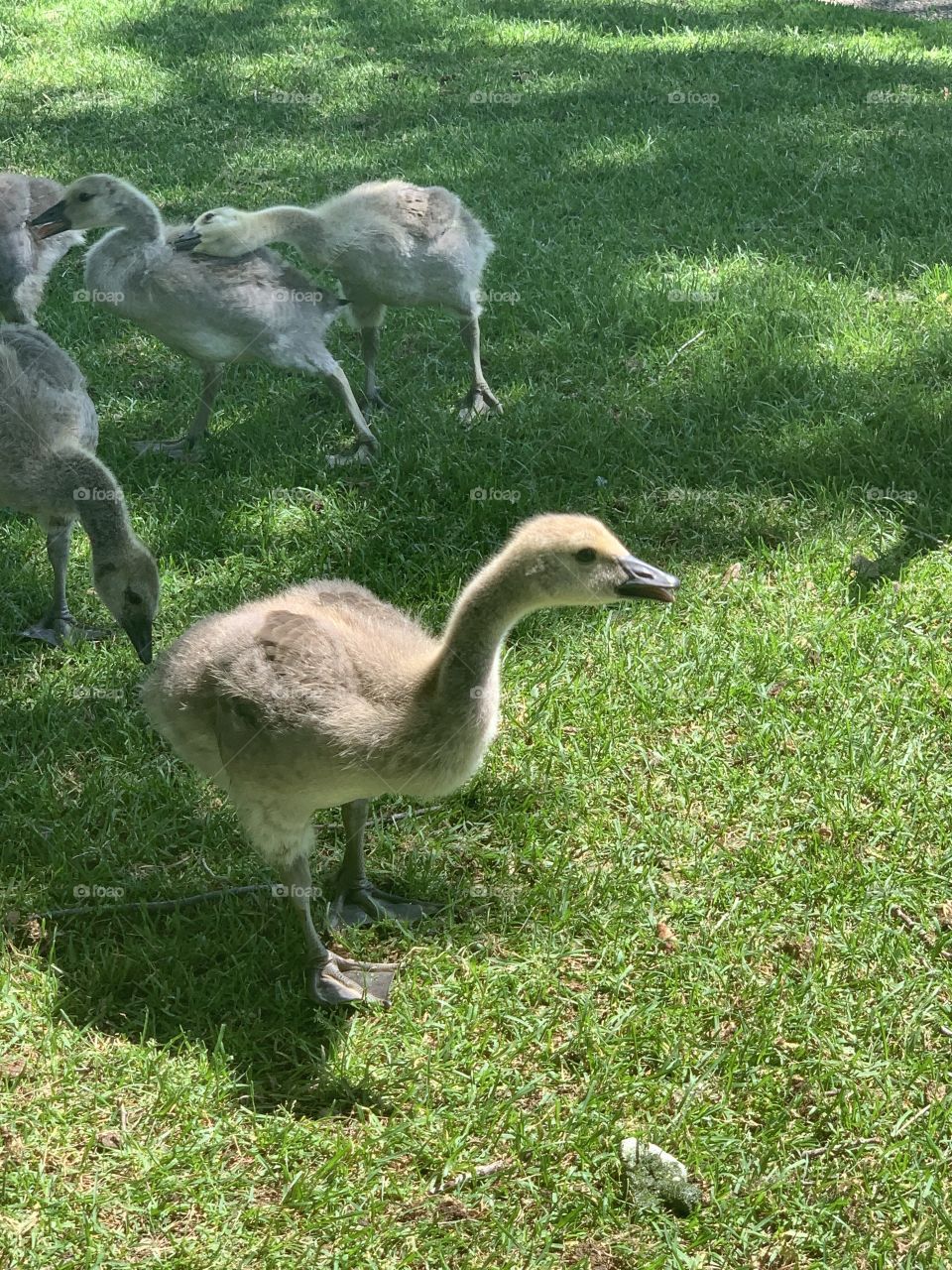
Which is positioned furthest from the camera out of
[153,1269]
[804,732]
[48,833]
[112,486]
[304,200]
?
[304,200]

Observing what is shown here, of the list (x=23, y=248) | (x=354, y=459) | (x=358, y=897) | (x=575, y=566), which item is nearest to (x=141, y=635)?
(x=358, y=897)

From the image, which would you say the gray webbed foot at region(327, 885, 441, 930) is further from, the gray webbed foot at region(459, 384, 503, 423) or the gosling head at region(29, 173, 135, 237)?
the gosling head at region(29, 173, 135, 237)

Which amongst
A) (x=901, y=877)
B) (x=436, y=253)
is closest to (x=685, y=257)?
(x=436, y=253)

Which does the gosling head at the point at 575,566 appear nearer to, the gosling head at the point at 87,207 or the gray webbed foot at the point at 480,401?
the gray webbed foot at the point at 480,401

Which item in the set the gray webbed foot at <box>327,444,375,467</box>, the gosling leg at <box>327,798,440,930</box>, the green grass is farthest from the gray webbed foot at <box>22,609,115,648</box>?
the gosling leg at <box>327,798,440,930</box>

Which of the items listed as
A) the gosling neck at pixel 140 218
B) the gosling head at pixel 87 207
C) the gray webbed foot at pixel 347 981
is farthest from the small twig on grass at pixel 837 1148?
the gosling head at pixel 87 207

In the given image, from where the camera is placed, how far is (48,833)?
408cm

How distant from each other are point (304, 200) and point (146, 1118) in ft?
21.6

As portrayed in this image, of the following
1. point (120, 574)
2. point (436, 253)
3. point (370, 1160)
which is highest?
point (436, 253)

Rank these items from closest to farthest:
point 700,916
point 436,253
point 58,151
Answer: point 700,916 < point 436,253 < point 58,151

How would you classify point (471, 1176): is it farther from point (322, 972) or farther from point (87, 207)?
point (87, 207)

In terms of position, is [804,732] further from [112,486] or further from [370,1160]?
[112,486]

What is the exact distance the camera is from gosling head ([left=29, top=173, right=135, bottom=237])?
19.8ft

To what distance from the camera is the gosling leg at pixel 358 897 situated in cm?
382
